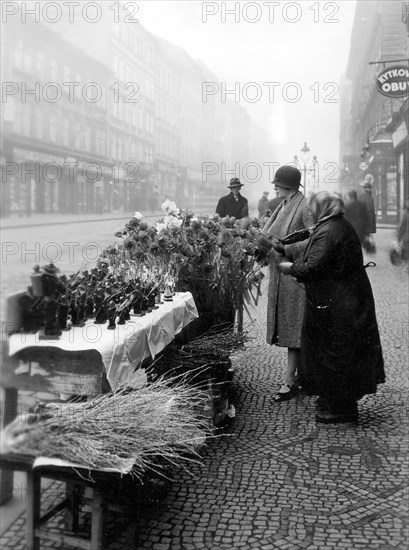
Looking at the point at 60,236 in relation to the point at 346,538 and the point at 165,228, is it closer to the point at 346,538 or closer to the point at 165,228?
the point at 346,538

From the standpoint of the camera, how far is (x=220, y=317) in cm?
530

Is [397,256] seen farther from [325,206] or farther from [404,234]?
[325,206]

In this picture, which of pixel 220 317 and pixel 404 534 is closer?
pixel 404 534

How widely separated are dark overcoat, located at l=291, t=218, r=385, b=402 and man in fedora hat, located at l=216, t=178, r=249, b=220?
328 cm

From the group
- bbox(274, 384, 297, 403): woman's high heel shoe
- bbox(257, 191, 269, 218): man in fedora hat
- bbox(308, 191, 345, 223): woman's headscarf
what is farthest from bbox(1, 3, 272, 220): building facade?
bbox(257, 191, 269, 218): man in fedora hat

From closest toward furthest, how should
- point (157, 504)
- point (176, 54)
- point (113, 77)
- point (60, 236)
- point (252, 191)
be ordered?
1. point (60, 236)
2. point (113, 77)
3. point (157, 504)
4. point (176, 54)
5. point (252, 191)

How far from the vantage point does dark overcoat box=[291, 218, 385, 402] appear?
4328mm

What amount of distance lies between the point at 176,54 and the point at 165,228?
5.02 feet

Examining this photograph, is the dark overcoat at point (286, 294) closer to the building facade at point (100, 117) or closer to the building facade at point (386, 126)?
the building facade at point (100, 117)

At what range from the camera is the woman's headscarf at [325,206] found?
174 inches

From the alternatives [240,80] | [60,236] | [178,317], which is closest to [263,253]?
[178,317]

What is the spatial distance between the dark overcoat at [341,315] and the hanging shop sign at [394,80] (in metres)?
10.7

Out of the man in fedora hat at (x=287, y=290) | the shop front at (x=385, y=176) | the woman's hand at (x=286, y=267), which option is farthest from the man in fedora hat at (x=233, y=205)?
the shop front at (x=385, y=176)

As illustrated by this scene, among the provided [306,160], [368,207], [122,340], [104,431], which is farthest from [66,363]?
[368,207]
